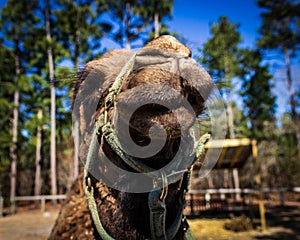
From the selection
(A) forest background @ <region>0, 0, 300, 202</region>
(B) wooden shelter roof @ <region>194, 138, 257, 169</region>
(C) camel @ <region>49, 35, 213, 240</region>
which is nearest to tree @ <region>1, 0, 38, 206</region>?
(A) forest background @ <region>0, 0, 300, 202</region>

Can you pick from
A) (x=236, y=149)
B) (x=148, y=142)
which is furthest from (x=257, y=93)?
(x=148, y=142)

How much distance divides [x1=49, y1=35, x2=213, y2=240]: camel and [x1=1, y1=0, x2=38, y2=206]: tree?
2304 cm

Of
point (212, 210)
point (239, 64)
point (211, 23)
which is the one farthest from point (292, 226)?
point (211, 23)

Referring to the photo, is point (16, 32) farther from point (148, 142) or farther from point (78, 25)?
point (148, 142)

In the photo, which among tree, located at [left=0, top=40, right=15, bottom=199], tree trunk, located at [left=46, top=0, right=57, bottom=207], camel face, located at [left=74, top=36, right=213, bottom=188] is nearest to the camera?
camel face, located at [left=74, top=36, right=213, bottom=188]

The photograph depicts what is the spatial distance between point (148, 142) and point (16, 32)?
81.5ft

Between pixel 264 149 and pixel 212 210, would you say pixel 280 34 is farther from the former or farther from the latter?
pixel 264 149

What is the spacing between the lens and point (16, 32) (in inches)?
880

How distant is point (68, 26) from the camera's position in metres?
22.3

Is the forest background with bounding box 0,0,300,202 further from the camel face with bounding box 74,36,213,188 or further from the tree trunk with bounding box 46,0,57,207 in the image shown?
the camel face with bounding box 74,36,213,188

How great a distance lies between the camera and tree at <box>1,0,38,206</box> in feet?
71.6

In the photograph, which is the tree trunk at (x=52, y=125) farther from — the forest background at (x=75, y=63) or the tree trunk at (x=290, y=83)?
the tree trunk at (x=290, y=83)

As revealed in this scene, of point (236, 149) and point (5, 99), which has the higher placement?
point (5, 99)

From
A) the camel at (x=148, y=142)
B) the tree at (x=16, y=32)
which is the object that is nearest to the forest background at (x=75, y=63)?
the tree at (x=16, y=32)
